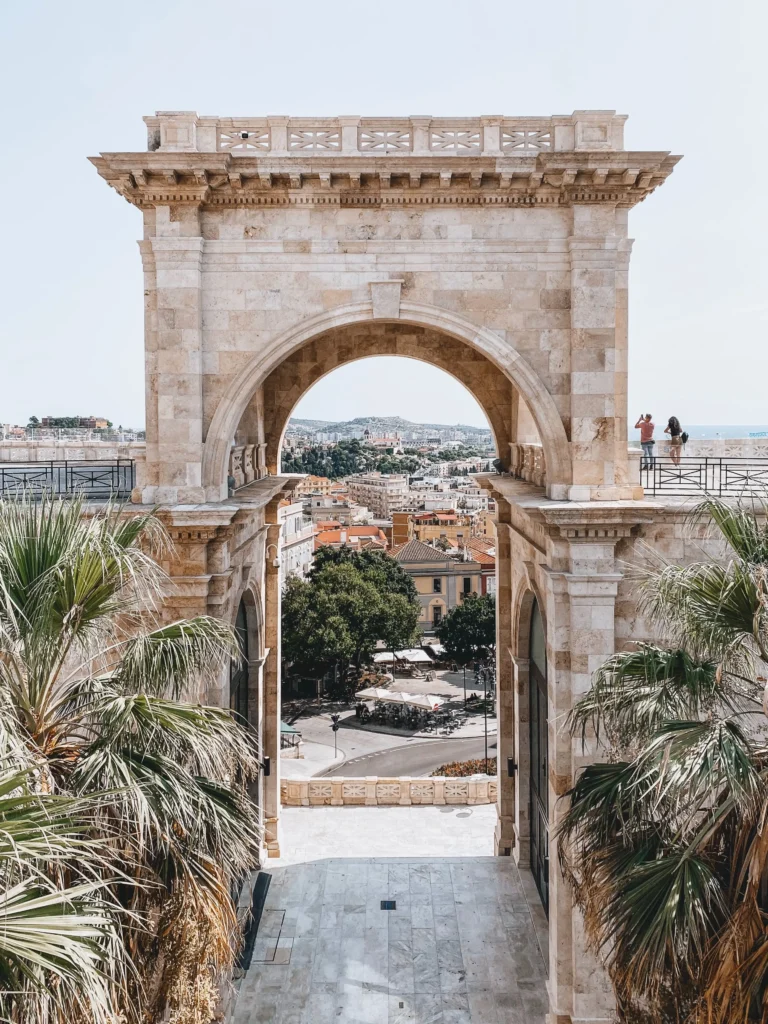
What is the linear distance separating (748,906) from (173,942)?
5149 mm

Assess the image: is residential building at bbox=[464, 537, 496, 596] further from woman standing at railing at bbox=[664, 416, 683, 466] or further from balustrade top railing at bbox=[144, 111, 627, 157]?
balustrade top railing at bbox=[144, 111, 627, 157]

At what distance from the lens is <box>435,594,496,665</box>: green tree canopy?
191 ft

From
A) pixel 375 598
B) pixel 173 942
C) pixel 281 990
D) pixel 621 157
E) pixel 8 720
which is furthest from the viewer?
pixel 375 598

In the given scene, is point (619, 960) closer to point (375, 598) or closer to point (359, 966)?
point (359, 966)

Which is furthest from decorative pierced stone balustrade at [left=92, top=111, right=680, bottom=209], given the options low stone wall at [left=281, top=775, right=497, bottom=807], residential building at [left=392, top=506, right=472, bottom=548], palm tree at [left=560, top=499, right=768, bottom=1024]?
residential building at [left=392, top=506, right=472, bottom=548]

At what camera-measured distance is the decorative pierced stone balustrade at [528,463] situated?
1595cm

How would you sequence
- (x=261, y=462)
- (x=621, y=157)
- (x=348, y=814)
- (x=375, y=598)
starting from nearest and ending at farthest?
(x=621, y=157) → (x=261, y=462) → (x=348, y=814) → (x=375, y=598)

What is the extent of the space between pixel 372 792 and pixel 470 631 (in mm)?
36232

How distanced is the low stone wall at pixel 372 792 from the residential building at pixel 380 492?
380ft

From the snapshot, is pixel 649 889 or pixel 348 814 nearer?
pixel 649 889

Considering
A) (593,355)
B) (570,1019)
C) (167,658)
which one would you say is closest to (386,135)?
(593,355)

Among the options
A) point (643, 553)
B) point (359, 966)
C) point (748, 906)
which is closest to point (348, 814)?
point (359, 966)

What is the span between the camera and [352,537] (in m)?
95.1

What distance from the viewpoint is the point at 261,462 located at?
19062mm
